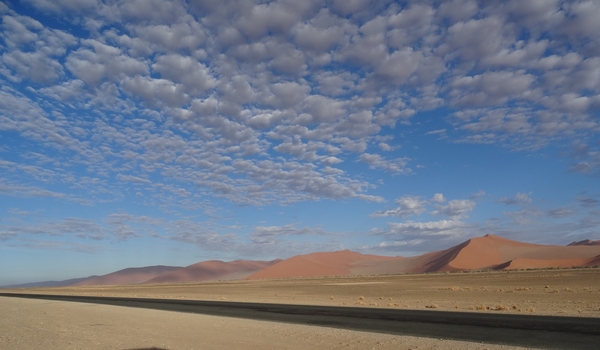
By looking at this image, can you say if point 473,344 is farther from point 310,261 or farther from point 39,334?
point 310,261

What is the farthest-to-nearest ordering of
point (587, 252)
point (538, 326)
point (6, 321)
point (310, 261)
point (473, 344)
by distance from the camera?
point (310, 261)
point (587, 252)
point (6, 321)
point (538, 326)
point (473, 344)

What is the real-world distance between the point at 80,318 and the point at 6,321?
10.5ft

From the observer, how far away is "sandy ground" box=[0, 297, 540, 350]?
483 inches

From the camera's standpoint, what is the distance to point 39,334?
15883 mm

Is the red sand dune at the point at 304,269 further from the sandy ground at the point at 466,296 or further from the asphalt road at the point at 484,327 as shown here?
the asphalt road at the point at 484,327

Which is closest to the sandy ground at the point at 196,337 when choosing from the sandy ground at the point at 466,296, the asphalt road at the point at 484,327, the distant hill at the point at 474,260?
the asphalt road at the point at 484,327

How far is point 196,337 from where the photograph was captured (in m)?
14.3

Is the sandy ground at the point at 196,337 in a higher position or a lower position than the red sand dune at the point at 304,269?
lower

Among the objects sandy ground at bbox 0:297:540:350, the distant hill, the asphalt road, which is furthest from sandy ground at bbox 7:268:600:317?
the distant hill

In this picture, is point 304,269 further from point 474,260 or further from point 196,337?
point 196,337

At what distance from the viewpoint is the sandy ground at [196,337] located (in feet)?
40.2

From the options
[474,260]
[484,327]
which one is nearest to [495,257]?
[474,260]

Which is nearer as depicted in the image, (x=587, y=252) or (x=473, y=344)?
(x=473, y=344)

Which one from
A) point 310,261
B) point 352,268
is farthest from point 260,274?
point 352,268
